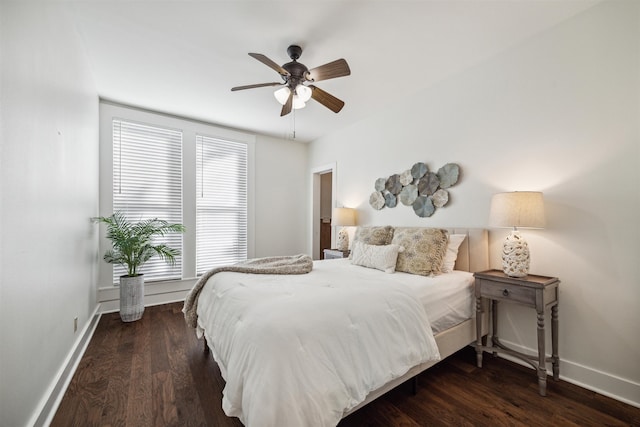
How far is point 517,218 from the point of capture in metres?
2.04

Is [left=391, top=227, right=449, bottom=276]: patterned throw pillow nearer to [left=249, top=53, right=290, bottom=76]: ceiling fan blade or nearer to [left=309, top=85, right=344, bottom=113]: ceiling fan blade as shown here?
[left=309, top=85, right=344, bottom=113]: ceiling fan blade

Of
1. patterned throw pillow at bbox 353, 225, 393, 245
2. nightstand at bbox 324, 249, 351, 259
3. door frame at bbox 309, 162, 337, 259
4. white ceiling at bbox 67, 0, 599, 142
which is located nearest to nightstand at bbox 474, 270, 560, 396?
patterned throw pillow at bbox 353, 225, 393, 245

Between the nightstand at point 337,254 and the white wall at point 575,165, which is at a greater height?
the white wall at point 575,165

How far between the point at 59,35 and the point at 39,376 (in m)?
2.19

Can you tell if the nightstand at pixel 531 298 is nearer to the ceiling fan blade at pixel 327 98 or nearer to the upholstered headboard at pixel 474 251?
the upholstered headboard at pixel 474 251

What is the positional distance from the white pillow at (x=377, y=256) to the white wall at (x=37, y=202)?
239cm

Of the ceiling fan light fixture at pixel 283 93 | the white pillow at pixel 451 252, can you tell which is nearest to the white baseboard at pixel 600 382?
the white pillow at pixel 451 252

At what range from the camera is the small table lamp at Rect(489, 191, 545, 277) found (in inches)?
79.7

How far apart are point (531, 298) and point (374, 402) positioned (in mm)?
1355

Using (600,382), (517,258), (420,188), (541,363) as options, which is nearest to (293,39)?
(420,188)

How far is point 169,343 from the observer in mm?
2619

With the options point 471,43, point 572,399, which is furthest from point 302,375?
point 471,43

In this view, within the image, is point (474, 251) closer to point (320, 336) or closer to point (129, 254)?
point (320, 336)

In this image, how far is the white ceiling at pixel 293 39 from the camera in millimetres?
1956
